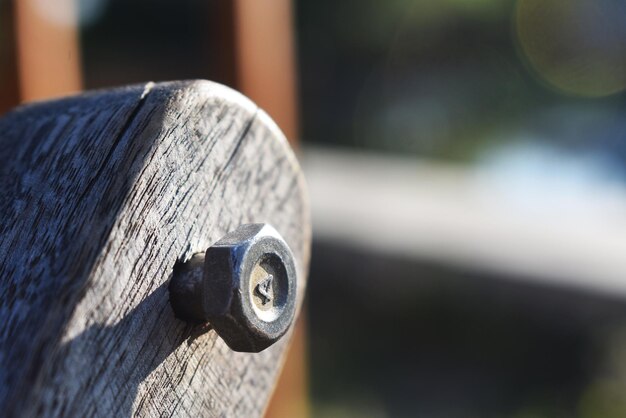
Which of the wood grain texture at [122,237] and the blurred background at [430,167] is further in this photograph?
the blurred background at [430,167]

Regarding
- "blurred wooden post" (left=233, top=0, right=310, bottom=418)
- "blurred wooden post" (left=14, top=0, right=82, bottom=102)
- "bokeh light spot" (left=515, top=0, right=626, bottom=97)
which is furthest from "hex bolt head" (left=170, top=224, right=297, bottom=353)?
"bokeh light spot" (left=515, top=0, right=626, bottom=97)

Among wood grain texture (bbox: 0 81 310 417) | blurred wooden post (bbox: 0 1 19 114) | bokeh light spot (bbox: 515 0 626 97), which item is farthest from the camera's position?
bokeh light spot (bbox: 515 0 626 97)

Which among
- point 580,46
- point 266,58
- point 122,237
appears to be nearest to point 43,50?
point 266,58

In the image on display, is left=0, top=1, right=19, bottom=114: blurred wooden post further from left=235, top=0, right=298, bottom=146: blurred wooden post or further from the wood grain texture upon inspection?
the wood grain texture

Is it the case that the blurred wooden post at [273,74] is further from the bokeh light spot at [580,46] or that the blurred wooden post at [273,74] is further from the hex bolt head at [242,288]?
the bokeh light spot at [580,46]

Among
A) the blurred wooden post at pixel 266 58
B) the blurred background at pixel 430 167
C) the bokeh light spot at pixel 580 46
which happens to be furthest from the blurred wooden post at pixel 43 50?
the bokeh light spot at pixel 580 46

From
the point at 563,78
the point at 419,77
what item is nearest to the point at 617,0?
the point at 563,78

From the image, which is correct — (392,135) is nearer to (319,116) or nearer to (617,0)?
(319,116)

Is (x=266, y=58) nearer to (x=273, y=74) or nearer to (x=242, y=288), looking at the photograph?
(x=273, y=74)
